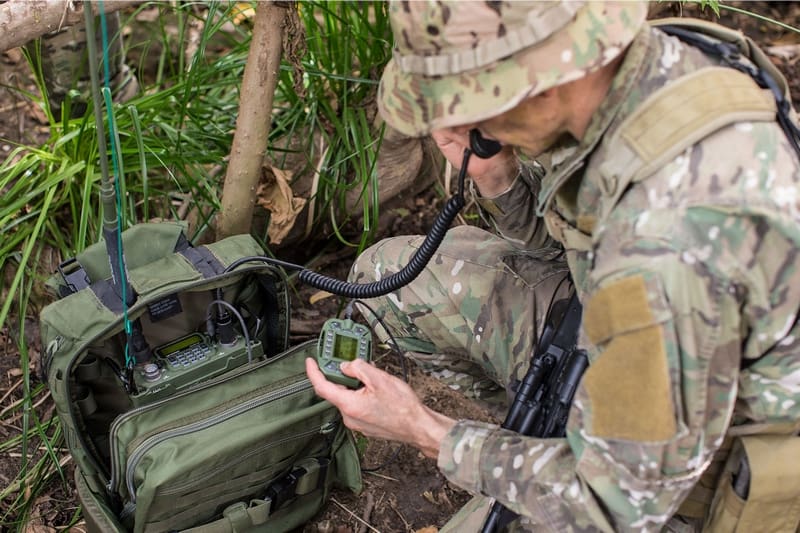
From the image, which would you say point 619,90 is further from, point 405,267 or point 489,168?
point 405,267

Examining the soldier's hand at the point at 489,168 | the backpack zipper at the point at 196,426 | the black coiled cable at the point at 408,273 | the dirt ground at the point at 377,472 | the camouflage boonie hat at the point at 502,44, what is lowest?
the dirt ground at the point at 377,472

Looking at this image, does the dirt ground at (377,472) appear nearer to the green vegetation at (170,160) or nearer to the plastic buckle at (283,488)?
the green vegetation at (170,160)

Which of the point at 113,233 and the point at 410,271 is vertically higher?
the point at 113,233

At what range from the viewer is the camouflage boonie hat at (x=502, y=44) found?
1.60 m

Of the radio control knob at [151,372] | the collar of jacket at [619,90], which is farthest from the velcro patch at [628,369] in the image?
the radio control knob at [151,372]

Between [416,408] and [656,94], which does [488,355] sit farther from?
[656,94]

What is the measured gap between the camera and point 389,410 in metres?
2.07

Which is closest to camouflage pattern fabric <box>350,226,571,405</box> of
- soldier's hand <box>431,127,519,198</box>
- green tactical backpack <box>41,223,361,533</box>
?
soldier's hand <box>431,127,519,198</box>

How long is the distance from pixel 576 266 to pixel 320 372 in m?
0.69

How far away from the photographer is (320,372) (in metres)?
2.18

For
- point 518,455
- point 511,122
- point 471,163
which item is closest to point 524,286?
point 471,163

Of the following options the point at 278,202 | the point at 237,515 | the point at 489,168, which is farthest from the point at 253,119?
the point at 237,515

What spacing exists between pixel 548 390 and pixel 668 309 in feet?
2.03

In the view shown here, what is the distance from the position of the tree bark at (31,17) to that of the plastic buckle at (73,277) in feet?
2.02
